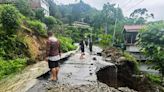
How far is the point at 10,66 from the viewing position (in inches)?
423

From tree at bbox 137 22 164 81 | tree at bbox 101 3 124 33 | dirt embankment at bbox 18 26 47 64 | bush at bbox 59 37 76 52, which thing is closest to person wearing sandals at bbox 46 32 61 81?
dirt embankment at bbox 18 26 47 64

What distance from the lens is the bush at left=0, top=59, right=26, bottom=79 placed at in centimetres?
1027

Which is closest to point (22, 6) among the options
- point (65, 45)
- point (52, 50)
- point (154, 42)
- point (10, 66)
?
point (65, 45)

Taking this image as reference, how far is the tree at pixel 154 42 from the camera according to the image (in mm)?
14413

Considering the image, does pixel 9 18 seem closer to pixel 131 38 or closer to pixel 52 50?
pixel 52 50

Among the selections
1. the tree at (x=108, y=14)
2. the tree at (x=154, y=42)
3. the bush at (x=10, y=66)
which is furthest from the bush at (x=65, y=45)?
the tree at (x=108, y=14)

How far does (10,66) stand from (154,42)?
8.85m

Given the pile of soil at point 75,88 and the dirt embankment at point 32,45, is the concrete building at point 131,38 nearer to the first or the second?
the dirt embankment at point 32,45

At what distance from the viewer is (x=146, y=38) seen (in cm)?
1536

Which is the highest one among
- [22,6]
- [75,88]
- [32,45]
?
[22,6]

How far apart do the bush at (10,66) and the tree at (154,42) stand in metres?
7.74

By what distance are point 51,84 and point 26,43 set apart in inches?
247

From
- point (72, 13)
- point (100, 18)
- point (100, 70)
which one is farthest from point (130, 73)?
point (72, 13)

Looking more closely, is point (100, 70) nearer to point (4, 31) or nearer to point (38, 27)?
point (4, 31)
